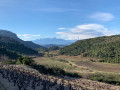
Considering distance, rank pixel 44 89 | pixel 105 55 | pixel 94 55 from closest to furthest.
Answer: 1. pixel 44 89
2. pixel 105 55
3. pixel 94 55

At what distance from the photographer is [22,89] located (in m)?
12.7

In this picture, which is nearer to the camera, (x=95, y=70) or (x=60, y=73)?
(x=60, y=73)

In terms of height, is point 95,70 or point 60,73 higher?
point 60,73

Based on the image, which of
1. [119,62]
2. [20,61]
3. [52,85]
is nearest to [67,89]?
[52,85]

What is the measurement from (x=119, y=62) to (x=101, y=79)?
37.9m

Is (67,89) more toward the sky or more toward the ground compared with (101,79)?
more toward the sky

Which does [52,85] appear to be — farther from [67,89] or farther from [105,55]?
[105,55]

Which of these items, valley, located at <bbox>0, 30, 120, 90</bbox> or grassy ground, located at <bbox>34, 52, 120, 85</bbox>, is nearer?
valley, located at <bbox>0, 30, 120, 90</bbox>

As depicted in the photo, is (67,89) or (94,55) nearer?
(67,89)

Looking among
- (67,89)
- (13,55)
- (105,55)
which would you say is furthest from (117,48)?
(67,89)

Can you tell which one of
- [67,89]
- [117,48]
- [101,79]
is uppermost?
[117,48]

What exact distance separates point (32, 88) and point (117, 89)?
1499cm

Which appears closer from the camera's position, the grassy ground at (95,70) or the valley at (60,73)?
the valley at (60,73)

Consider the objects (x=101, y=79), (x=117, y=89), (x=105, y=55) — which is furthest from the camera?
(x=105, y=55)
